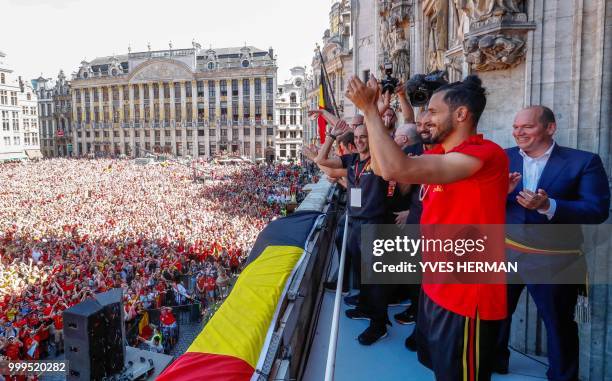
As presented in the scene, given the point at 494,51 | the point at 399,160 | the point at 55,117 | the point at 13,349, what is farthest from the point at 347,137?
the point at 55,117

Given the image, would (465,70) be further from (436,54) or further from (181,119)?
(181,119)

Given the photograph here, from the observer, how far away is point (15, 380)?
25.2 ft

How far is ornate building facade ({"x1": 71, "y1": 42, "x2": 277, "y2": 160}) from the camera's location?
250 feet

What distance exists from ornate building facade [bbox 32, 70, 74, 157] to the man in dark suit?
98.5 metres

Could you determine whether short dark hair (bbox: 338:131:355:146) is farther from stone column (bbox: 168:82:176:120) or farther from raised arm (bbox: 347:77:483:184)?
stone column (bbox: 168:82:176:120)

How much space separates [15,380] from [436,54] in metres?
9.68

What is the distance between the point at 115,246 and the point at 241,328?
15191mm

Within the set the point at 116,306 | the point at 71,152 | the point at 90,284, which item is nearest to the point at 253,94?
the point at 71,152

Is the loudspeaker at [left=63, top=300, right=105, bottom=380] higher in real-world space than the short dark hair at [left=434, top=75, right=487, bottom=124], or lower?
lower

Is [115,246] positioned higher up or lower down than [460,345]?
lower down

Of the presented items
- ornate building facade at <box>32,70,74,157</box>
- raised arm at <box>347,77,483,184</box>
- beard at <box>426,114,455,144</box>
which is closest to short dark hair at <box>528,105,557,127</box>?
beard at <box>426,114,455,144</box>

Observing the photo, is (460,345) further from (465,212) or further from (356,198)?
(356,198)

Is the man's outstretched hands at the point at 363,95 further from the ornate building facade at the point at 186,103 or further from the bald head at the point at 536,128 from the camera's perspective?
the ornate building facade at the point at 186,103

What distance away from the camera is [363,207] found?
416 centimetres
